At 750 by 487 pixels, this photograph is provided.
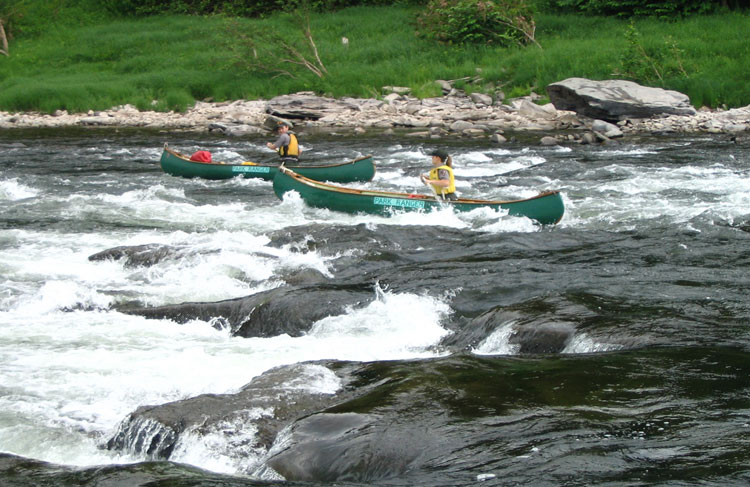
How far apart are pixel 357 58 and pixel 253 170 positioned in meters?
16.5

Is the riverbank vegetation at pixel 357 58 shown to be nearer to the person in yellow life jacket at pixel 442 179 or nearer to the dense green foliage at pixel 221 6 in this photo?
the dense green foliage at pixel 221 6

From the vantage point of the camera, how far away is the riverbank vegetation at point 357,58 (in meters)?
27.4

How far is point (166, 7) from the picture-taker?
4588cm

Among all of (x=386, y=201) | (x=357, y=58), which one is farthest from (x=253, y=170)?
(x=357, y=58)

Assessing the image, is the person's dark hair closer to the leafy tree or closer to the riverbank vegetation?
the riverbank vegetation

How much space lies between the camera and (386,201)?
13.7m

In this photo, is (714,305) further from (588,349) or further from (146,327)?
(146,327)

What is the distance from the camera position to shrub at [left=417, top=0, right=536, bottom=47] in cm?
3212

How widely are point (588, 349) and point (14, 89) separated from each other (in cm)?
3120

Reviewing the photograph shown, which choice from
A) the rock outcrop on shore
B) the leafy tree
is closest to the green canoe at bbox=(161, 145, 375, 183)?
the rock outcrop on shore

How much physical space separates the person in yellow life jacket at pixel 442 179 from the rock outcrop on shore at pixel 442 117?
966 cm

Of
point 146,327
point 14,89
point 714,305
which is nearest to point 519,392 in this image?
point 714,305

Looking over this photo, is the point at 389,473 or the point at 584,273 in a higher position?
the point at 389,473

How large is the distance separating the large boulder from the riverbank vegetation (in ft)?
4.41
